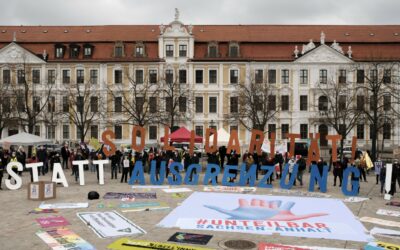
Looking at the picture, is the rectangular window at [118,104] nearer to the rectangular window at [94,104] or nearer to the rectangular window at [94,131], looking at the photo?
the rectangular window at [94,104]

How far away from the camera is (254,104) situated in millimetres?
42500

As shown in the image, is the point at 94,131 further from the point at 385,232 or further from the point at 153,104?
the point at 385,232

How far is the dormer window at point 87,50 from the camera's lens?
173 feet

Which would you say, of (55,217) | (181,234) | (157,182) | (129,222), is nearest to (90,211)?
(55,217)

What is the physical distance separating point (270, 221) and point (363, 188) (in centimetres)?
966

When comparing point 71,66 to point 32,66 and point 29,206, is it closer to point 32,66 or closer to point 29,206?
point 32,66

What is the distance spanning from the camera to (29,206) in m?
15.9

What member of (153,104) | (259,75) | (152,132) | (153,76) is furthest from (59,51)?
(259,75)

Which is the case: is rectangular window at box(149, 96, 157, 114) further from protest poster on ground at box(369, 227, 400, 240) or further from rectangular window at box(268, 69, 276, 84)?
protest poster on ground at box(369, 227, 400, 240)

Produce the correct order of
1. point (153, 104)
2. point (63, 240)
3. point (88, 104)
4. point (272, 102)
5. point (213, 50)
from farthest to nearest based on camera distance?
point (213, 50) → point (88, 104) → point (272, 102) → point (153, 104) → point (63, 240)

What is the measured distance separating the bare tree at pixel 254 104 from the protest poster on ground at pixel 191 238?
29651 mm

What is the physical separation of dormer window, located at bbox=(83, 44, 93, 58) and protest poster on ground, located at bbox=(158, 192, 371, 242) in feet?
126

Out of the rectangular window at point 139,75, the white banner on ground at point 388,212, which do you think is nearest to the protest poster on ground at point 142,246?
the white banner on ground at point 388,212

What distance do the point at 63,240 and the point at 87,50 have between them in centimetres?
4424
